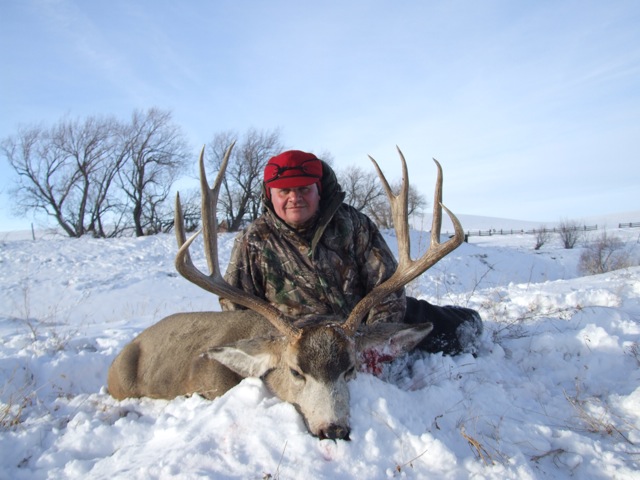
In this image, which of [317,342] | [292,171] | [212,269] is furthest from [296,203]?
[317,342]

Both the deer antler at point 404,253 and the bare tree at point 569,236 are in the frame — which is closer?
the deer antler at point 404,253

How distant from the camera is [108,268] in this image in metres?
15.8

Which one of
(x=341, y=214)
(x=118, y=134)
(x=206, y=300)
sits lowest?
(x=206, y=300)

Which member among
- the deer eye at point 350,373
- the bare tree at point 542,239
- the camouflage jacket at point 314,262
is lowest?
the bare tree at point 542,239

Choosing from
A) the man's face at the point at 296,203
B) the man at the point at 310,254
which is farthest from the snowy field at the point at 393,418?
the man's face at the point at 296,203

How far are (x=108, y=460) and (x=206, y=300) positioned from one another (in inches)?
362

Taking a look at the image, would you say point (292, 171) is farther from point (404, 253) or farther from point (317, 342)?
point (317, 342)

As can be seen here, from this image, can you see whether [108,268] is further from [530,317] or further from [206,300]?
[530,317]

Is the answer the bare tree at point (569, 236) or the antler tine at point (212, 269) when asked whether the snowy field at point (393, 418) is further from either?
the bare tree at point (569, 236)

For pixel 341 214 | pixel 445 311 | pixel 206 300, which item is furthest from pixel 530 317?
pixel 206 300

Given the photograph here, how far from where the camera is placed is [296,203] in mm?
3939

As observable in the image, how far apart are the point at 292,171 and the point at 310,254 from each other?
28.2 inches

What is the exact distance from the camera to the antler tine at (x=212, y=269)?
289 cm

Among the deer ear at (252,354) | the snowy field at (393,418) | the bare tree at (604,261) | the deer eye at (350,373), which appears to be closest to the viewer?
the snowy field at (393,418)
